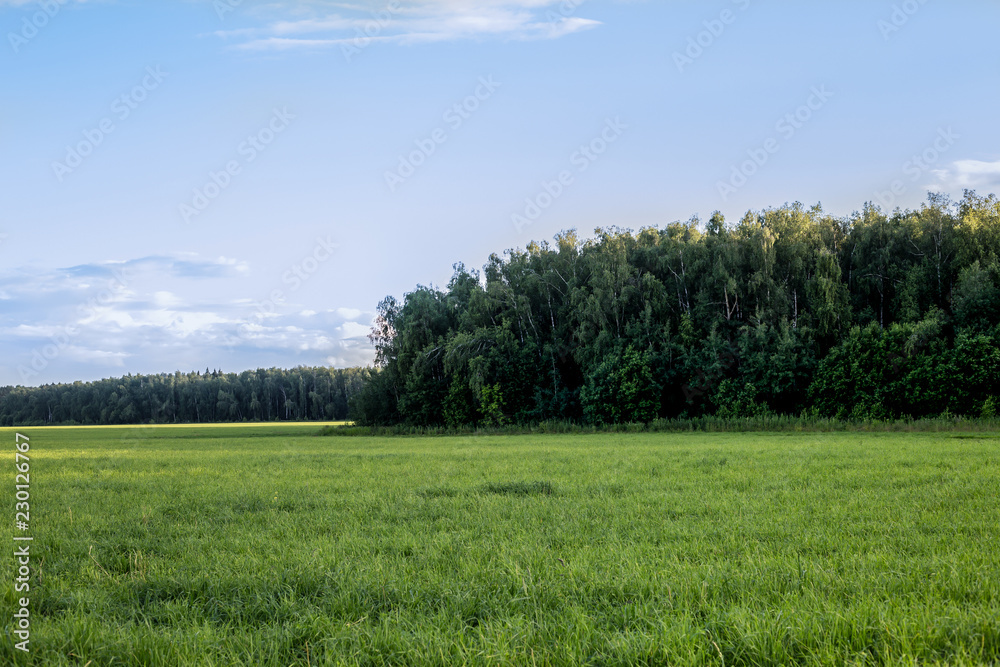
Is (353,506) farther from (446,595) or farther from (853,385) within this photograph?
(853,385)

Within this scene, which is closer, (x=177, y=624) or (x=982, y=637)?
(x=982, y=637)

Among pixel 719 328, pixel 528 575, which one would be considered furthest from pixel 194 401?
pixel 528 575

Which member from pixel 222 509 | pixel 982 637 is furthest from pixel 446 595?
pixel 222 509

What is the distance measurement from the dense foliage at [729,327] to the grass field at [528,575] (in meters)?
34.0

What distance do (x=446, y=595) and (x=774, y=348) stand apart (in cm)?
4791

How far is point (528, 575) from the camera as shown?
673 cm

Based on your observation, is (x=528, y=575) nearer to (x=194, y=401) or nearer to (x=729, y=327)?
(x=729, y=327)

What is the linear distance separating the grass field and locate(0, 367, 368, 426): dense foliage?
142405mm

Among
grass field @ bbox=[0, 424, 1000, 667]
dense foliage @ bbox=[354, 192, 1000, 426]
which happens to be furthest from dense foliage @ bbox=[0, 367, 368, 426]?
grass field @ bbox=[0, 424, 1000, 667]

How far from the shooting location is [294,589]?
6.62 m

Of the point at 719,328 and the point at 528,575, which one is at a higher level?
the point at 719,328

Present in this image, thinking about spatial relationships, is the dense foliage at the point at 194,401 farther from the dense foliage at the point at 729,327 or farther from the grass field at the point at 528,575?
the grass field at the point at 528,575

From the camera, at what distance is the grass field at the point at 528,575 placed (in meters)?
4.91

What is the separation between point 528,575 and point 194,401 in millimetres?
170488
